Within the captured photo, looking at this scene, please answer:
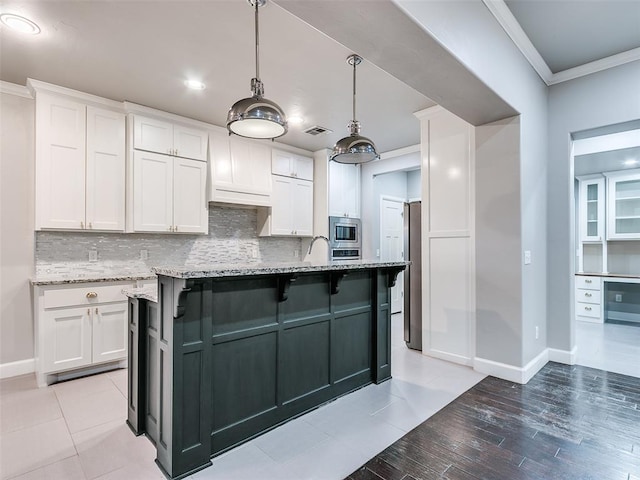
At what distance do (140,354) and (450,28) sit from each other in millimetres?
2833

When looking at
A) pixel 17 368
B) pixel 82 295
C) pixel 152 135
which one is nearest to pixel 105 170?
pixel 152 135

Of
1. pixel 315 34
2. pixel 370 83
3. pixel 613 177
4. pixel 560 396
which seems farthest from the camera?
pixel 613 177

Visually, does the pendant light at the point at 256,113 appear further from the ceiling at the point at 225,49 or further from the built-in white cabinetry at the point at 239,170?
the built-in white cabinetry at the point at 239,170

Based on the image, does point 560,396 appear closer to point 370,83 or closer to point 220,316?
point 220,316

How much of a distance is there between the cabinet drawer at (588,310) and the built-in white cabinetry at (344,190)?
4055 mm

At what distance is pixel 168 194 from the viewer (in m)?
3.96

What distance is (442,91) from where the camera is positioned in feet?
8.61

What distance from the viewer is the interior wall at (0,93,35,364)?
3.27 meters

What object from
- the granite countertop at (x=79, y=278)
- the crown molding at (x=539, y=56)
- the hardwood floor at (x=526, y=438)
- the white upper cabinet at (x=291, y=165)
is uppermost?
the crown molding at (x=539, y=56)

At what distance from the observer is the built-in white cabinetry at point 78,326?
3.05 meters

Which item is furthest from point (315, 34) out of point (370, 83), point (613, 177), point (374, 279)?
point (613, 177)

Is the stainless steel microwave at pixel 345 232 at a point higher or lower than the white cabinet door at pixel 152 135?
lower

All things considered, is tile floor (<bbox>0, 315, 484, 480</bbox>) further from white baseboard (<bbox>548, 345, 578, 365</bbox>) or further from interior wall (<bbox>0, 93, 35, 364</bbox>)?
white baseboard (<bbox>548, 345, 578, 365</bbox>)

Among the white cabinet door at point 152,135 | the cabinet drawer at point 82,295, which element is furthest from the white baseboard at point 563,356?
the white cabinet door at point 152,135
